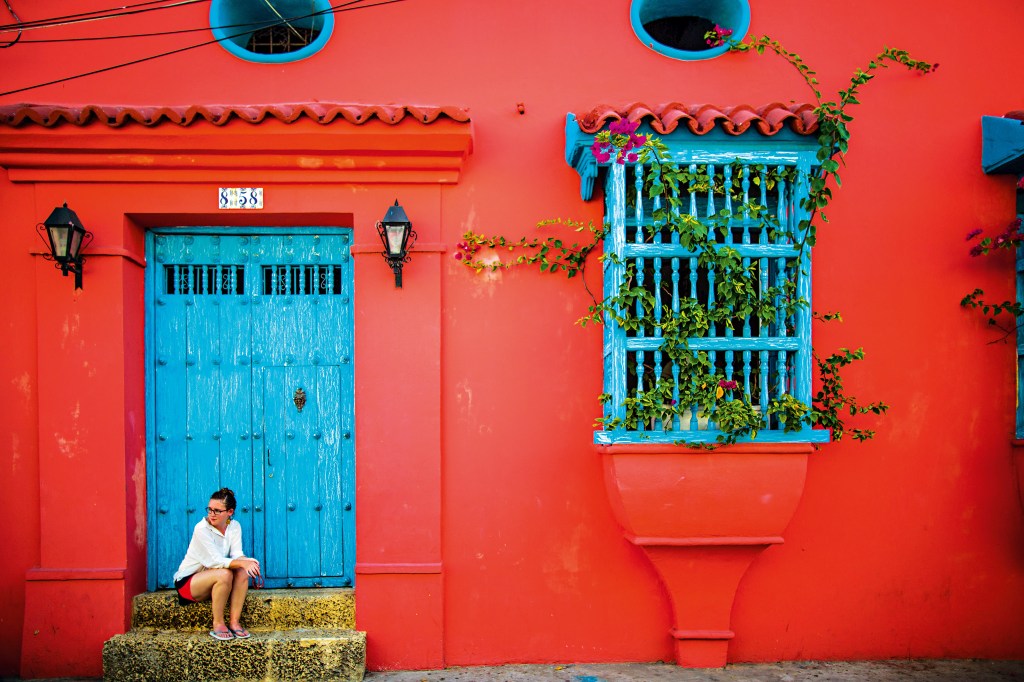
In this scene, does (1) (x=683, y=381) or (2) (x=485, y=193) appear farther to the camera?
(2) (x=485, y=193)

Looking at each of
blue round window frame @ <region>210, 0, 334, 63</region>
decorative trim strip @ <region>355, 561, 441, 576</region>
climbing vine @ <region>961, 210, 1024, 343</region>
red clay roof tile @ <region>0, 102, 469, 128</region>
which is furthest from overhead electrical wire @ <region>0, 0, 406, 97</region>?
climbing vine @ <region>961, 210, 1024, 343</region>

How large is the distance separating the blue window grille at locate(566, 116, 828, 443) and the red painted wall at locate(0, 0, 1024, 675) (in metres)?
0.41

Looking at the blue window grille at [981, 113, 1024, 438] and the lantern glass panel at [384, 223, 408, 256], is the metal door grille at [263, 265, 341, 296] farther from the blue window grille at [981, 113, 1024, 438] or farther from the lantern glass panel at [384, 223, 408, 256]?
the blue window grille at [981, 113, 1024, 438]

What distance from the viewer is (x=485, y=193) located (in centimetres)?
491

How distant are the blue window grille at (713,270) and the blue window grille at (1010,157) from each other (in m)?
1.21

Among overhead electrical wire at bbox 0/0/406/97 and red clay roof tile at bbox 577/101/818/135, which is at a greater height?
overhead electrical wire at bbox 0/0/406/97

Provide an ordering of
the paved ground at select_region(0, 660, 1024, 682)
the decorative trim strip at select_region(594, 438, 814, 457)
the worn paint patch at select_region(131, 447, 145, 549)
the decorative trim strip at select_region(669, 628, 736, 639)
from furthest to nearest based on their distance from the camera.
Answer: the worn paint patch at select_region(131, 447, 145, 549), the decorative trim strip at select_region(669, 628, 736, 639), the paved ground at select_region(0, 660, 1024, 682), the decorative trim strip at select_region(594, 438, 814, 457)

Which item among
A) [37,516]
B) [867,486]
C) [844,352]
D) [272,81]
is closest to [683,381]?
[844,352]

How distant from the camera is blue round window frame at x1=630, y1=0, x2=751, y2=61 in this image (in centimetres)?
503

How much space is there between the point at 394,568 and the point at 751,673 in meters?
2.07

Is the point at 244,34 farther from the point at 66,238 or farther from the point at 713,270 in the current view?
the point at 713,270

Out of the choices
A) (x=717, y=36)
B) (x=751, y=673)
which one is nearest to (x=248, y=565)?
(x=751, y=673)

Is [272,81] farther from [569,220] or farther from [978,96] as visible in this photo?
[978,96]

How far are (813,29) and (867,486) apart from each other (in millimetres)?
2737
